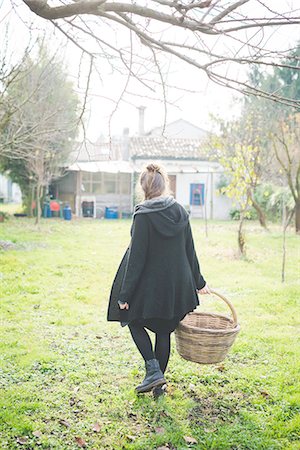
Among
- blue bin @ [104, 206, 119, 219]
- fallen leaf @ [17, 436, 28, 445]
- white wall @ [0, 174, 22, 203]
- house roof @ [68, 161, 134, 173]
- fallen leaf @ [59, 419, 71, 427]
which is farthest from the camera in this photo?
white wall @ [0, 174, 22, 203]

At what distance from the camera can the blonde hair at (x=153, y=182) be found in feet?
12.5

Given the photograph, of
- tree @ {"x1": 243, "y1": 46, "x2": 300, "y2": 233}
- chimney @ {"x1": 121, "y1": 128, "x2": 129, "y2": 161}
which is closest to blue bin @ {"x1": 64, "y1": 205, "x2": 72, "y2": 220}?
chimney @ {"x1": 121, "y1": 128, "x2": 129, "y2": 161}

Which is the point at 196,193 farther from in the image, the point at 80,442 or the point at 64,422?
the point at 80,442

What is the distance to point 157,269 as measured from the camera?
143 inches

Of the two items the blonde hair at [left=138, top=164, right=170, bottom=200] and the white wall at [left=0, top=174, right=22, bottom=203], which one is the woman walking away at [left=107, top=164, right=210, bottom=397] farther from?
the white wall at [left=0, top=174, right=22, bottom=203]

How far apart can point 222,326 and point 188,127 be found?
105 ft

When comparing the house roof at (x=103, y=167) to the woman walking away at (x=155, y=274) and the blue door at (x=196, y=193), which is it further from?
the woman walking away at (x=155, y=274)

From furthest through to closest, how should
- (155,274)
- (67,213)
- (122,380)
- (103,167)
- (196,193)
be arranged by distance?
(196,193)
(103,167)
(67,213)
(122,380)
(155,274)

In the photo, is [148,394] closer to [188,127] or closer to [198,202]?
[198,202]

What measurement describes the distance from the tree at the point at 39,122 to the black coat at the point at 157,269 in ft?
20.9

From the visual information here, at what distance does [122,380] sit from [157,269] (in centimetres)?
124

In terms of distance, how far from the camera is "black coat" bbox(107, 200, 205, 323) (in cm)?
360

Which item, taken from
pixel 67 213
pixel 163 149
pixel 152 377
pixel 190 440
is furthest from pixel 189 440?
pixel 163 149

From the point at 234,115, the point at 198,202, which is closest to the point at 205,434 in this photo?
the point at 234,115
